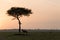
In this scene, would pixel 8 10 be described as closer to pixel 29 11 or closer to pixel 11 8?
pixel 11 8

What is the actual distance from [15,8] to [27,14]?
369 cm

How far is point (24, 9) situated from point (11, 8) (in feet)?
11.5

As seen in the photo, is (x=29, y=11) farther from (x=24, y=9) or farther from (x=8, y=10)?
(x=8, y=10)

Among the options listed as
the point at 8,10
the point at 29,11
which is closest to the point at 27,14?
the point at 29,11

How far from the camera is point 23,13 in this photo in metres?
67.8

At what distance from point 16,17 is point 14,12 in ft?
4.74

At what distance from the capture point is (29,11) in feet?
225

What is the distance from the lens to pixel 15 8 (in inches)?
2667

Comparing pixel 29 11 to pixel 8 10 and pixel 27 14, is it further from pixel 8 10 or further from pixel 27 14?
pixel 8 10

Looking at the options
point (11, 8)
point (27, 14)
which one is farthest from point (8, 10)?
point (27, 14)

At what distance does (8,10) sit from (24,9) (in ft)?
14.2

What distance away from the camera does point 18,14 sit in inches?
2655

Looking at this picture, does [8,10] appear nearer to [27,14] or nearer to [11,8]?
[11,8]

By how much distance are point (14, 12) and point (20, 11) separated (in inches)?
64.2
